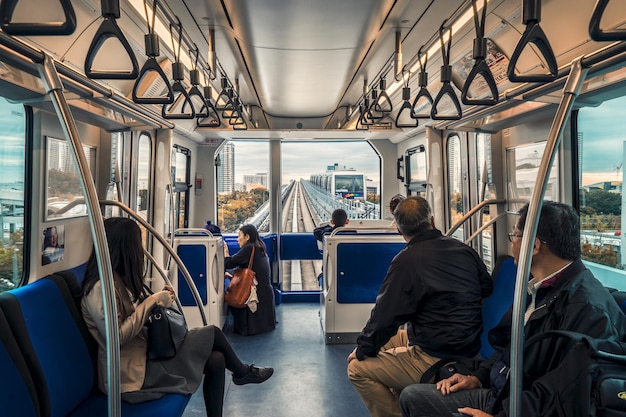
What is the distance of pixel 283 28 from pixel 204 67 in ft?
5.04

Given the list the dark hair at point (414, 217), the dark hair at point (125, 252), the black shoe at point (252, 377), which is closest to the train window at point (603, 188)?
the dark hair at point (414, 217)

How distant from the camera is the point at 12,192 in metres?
2.30

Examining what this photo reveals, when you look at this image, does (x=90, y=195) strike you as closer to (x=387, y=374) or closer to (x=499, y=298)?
(x=387, y=374)

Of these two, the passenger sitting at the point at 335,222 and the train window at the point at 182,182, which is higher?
the train window at the point at 182,182

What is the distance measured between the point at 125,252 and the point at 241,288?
2.51 meters

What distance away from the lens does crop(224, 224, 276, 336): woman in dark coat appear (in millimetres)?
4867

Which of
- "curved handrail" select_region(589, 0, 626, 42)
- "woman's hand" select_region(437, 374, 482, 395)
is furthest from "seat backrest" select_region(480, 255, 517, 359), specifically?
"curved handrail" select_region(589, 0, 626, 42)

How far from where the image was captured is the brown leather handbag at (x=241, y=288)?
187 inches

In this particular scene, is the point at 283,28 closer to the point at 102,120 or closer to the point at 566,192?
the point at 102,120

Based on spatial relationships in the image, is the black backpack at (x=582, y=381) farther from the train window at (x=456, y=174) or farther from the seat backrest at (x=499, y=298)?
the train window at (x=456, y=174)

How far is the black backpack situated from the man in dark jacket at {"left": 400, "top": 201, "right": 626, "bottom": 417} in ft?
0.03

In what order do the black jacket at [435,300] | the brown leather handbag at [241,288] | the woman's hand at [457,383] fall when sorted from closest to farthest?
the woman's hand at [457,383] → the black jacket at [435,300] → the brown leather handbag at [241,288]

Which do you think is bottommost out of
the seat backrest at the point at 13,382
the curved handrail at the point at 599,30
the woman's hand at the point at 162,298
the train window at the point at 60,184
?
the seat backrest at the point at 13,382

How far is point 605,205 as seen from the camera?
246 centimetres
